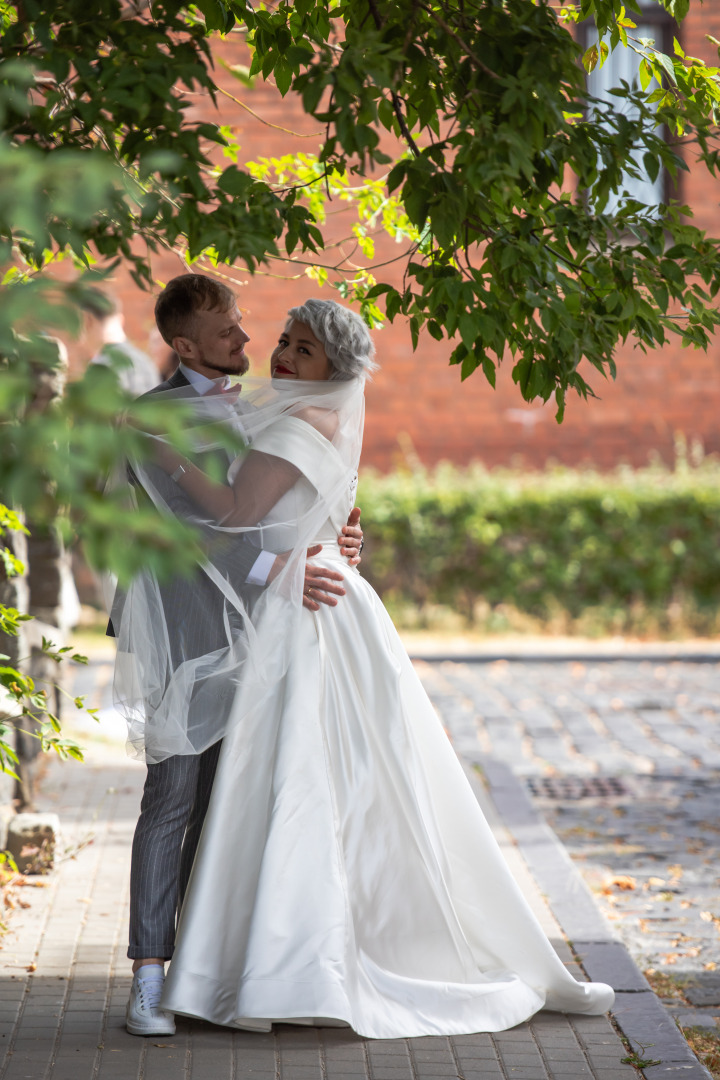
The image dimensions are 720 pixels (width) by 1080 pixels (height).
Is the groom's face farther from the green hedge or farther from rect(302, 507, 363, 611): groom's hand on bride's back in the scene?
the green hedge

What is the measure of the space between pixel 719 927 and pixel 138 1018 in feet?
7.79

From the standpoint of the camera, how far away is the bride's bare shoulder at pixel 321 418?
3.56 meters

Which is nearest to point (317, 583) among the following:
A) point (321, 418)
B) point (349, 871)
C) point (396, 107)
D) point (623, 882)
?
point (321, 418)

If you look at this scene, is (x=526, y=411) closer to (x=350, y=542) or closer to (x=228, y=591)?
(x=350, y=542)

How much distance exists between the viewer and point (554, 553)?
483 inches

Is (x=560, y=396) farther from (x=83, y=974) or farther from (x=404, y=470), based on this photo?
(x=404, y=470)

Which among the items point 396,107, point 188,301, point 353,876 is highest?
point 396,107

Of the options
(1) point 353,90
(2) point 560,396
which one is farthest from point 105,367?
(2) point 560,396

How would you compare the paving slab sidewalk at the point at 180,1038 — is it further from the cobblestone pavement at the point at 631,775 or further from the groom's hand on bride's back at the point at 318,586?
the groom's hand on bride's back at the point at 318,586

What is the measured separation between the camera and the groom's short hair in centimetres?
357

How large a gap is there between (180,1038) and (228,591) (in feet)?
4.14

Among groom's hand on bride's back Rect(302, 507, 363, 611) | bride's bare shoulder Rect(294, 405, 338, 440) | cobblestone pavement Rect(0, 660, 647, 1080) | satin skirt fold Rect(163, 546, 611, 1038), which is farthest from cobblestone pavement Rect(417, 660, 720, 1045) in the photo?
bride's bare shoulder Rect(294, 405, 338, 440)

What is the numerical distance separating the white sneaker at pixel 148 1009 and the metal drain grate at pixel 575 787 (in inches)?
138

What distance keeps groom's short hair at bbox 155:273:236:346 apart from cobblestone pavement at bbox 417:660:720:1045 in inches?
103
